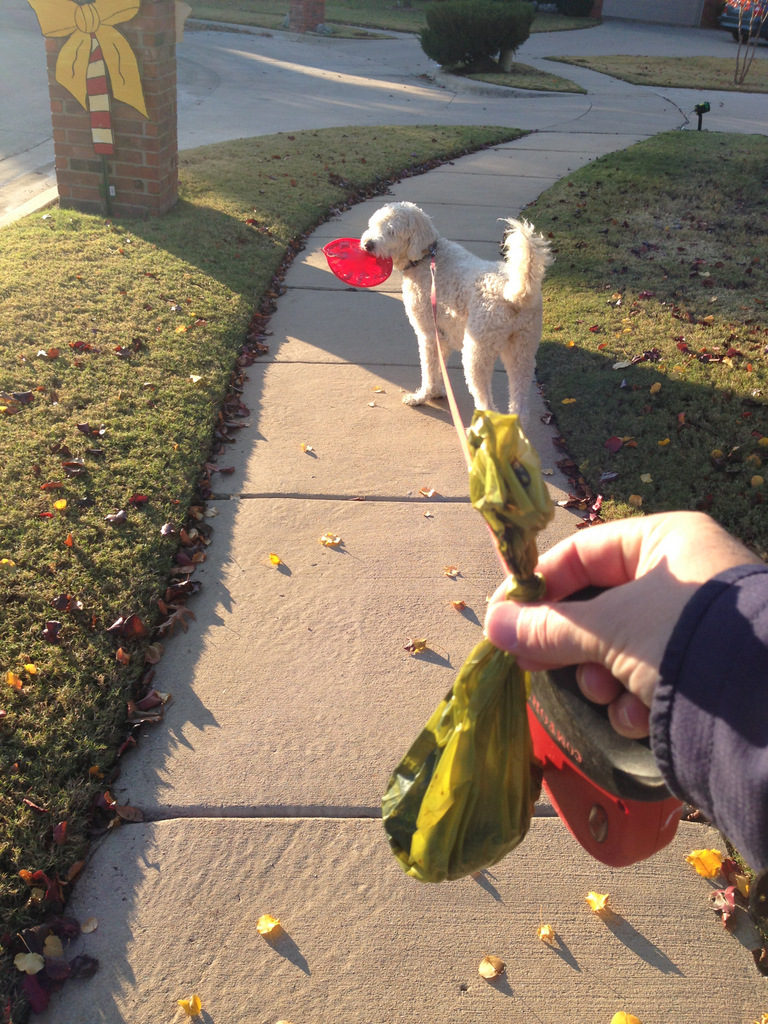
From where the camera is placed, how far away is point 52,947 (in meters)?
2.19

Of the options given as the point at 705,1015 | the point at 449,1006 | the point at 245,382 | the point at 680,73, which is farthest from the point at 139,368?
the point at 680,73

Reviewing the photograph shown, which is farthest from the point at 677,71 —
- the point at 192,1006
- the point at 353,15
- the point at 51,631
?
the point at 192,1006

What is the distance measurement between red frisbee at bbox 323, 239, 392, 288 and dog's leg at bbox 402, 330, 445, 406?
509 millimetres

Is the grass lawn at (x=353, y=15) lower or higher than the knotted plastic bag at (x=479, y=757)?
higher

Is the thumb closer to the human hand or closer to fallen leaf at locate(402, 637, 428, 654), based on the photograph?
the human hand

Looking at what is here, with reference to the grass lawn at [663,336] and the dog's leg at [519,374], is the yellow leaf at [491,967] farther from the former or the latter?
the dog's leg at [519,374]

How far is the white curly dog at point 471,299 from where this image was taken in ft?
14.2

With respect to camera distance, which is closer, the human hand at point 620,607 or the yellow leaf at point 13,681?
the human hand at point 620,607

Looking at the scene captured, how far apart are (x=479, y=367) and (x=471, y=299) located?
0.38 meters

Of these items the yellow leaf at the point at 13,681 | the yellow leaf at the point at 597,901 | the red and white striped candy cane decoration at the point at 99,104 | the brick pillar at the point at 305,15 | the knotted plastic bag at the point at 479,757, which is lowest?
the yellow leaf at the point at 597,901

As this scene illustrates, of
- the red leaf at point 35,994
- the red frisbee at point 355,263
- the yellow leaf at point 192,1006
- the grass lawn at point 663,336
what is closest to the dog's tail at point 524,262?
the red frisbee at point 355,263

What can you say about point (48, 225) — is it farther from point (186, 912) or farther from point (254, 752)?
point (186, 912)

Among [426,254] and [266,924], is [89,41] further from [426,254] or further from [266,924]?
[266,924]

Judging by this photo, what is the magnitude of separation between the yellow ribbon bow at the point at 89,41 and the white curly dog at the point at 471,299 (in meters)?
3.97
